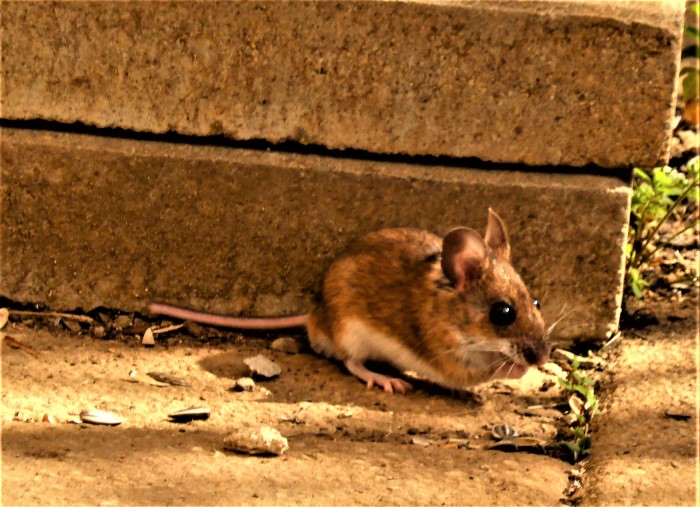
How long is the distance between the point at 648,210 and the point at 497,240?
3.51ft

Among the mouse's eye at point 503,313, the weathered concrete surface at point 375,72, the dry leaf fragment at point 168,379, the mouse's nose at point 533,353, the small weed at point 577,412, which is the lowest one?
the dry leaf fragment at point 168,379

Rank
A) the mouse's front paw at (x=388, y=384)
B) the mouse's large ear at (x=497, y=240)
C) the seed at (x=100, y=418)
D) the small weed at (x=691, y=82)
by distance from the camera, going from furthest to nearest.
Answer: the small weed at (x=691, y=82) < the mouse's front paw at (x=388, y=384) < the mouse's large ear at (x=497, y=240) < the seed at (x=100, y=418)

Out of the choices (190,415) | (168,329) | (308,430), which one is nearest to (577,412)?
(308,430)

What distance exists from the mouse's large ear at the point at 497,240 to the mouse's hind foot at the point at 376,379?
0.60 meters

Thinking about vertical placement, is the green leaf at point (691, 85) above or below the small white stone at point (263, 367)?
above

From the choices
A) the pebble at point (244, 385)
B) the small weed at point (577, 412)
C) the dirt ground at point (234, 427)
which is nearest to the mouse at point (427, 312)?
the dirt ground at point (234, 427)

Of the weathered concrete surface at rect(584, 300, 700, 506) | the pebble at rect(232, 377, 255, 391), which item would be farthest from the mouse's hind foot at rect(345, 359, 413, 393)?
the weathered concrete surface at rect(584, 300, 700, 506)

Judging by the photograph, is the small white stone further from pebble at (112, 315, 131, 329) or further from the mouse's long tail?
pebble at (112, 315, 131, 329)

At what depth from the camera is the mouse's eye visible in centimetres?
359

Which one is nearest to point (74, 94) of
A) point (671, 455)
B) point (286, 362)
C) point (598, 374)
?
point (286, 362)

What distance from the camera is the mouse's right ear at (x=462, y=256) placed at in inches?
140

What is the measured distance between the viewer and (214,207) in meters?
4.10

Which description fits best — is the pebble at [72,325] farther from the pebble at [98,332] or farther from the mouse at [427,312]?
the mouse at [427,312]

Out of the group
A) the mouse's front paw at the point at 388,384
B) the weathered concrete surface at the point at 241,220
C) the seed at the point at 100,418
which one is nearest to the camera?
the seed at the point at 100,418
